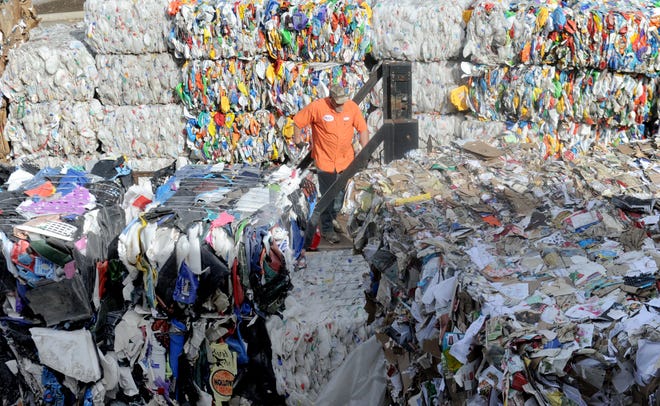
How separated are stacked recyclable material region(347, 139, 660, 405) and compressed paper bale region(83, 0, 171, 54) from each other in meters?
5.69

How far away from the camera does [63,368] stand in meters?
5.13

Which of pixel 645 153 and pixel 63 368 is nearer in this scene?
pixel 645 153

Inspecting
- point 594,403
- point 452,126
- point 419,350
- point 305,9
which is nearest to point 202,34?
point 305,9

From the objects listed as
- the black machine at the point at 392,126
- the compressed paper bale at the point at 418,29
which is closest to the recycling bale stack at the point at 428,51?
the compressed paper bale at the point at 418,29

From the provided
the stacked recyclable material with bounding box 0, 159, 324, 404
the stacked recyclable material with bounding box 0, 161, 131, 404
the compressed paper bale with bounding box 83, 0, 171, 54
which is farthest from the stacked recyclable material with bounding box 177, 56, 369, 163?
the stacked recyclable material with bounding box 0, 161, 131, 404

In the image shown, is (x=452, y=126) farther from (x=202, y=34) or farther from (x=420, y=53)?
(x=202, y=34)

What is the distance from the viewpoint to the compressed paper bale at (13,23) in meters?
10.1

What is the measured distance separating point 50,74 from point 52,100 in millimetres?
353

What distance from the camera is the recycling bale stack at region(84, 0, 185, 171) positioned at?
9516 millimetres

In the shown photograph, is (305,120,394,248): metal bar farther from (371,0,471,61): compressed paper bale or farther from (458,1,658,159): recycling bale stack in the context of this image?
(371,0,471,61): compressed paper bale

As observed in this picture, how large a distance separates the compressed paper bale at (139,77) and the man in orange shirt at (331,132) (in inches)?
124

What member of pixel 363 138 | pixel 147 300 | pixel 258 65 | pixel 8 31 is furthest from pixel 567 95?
pixel 8 31

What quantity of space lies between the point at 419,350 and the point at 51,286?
260cm

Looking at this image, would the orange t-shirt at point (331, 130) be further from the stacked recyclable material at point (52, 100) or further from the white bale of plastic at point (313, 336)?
the stacked recyclable material at point (52, 100)
